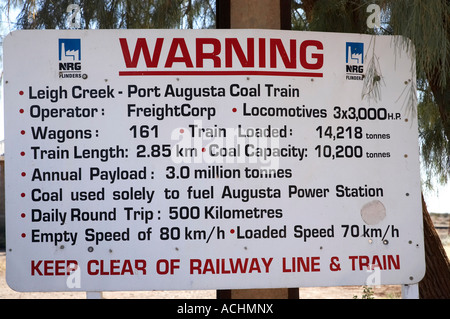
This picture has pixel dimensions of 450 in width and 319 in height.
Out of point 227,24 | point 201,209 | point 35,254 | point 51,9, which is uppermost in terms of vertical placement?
point 51,9

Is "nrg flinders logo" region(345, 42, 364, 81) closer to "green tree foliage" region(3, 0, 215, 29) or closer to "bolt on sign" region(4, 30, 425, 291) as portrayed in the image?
"bolt on sign" region(4, 30, 425, 291)

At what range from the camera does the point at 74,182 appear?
2.79 m

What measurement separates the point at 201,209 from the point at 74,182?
63 cm

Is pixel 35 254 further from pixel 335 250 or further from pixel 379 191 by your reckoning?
pixel 379 191

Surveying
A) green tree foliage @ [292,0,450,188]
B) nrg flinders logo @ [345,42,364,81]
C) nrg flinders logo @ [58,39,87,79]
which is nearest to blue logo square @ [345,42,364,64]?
nrg flinders logo @ [345,42,364,81]

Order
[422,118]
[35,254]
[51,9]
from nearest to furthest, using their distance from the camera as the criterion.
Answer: [35,254], [51,9], [422,118]

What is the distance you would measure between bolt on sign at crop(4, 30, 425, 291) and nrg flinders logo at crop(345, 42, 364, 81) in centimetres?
4

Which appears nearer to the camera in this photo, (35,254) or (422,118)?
(35,254)

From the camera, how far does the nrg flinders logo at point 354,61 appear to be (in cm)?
294

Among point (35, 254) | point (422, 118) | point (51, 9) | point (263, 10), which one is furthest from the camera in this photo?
point (422, 118)

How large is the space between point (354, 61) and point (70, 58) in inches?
56.7

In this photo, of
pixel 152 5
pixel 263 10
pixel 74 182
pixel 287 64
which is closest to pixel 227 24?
pixel 263 10

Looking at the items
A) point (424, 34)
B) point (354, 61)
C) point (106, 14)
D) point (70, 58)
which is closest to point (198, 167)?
point (70, 58)

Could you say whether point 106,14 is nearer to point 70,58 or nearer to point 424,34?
point 70,58
